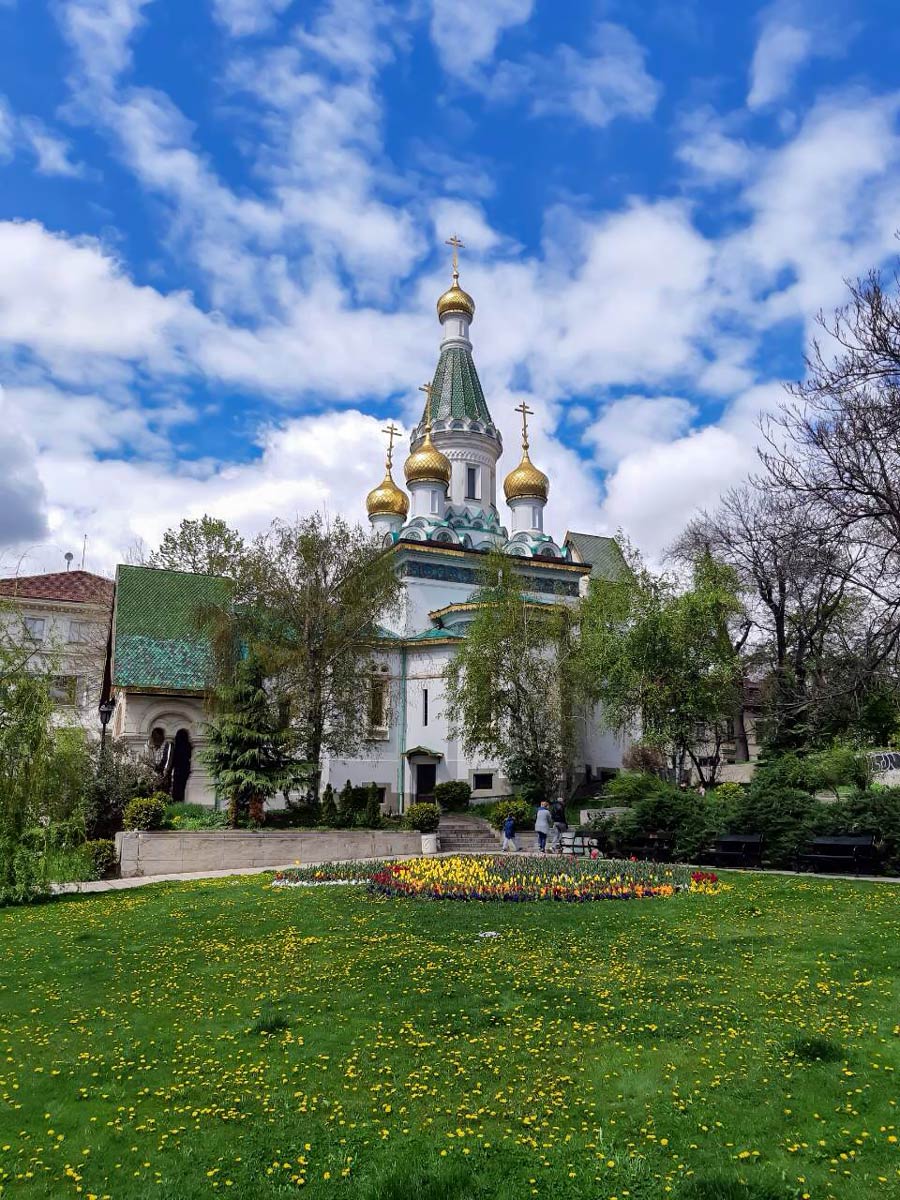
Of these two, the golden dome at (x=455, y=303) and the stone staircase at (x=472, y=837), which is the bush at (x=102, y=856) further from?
the golden dome at (x=455, y=303)

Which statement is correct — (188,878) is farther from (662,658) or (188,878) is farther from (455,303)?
(455,303)

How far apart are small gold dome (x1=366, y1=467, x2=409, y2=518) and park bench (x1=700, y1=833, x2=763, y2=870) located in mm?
29040

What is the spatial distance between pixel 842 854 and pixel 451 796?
1748 cm

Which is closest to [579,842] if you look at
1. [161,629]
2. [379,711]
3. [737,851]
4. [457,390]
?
[737,851]

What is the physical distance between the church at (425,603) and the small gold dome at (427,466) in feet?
0.22

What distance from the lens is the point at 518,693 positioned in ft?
99.8

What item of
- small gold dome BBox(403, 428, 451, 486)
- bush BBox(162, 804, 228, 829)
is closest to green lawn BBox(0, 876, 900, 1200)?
bush BBox(162, 804, 228, 829)

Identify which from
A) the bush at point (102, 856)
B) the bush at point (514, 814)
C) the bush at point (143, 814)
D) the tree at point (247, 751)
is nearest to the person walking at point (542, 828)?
the bush at point (514, 814)

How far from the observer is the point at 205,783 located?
101 feet

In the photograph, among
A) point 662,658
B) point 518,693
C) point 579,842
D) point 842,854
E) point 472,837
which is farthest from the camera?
point 518,693

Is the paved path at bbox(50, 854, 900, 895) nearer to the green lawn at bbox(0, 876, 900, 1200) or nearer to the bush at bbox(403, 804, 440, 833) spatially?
the green lawn at bbox(0, 876, 900, 1200)

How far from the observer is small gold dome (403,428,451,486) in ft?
140

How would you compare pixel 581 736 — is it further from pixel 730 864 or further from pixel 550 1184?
pixel 550 1184

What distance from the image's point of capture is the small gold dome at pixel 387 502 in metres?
44.2
